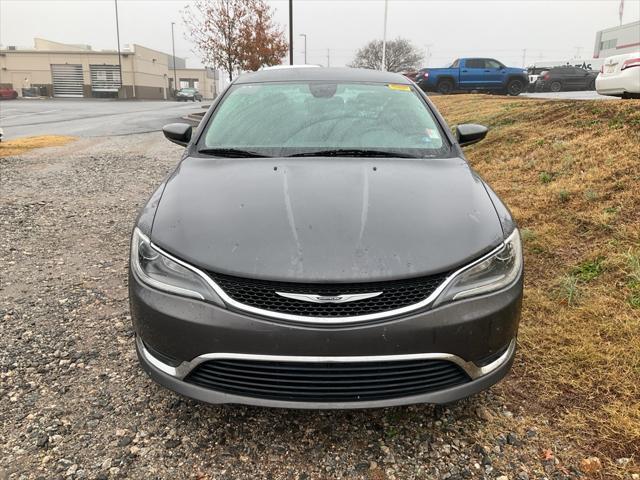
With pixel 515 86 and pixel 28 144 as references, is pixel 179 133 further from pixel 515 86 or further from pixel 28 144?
pixel 515 86

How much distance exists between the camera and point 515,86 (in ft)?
67.2

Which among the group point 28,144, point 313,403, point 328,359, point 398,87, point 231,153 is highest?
point 398,87

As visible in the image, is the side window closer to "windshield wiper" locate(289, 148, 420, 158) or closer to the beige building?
"windshield wiper" locate(289, 148, 420, 158)

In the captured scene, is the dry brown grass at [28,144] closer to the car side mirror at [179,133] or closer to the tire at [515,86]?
the car side mirror at [179,133]

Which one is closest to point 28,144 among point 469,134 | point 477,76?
point 469,134

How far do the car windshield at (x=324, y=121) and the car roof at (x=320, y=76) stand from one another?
0.25 feet

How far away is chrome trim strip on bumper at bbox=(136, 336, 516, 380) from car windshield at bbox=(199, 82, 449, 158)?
1.28m

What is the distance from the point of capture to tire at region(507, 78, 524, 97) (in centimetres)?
2033

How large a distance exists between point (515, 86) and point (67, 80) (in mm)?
57420

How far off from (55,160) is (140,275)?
8574 millimetres

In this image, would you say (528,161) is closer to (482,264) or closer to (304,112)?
(304,112)

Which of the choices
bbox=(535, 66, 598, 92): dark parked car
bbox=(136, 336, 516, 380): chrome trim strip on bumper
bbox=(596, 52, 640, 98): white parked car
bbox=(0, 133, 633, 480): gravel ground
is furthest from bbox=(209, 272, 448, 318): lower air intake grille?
bbox=(535, 66, 598, 92): dark parked car

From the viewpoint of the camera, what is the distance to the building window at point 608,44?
81.5 feet

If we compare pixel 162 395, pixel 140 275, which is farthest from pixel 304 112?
pixel 162 395
